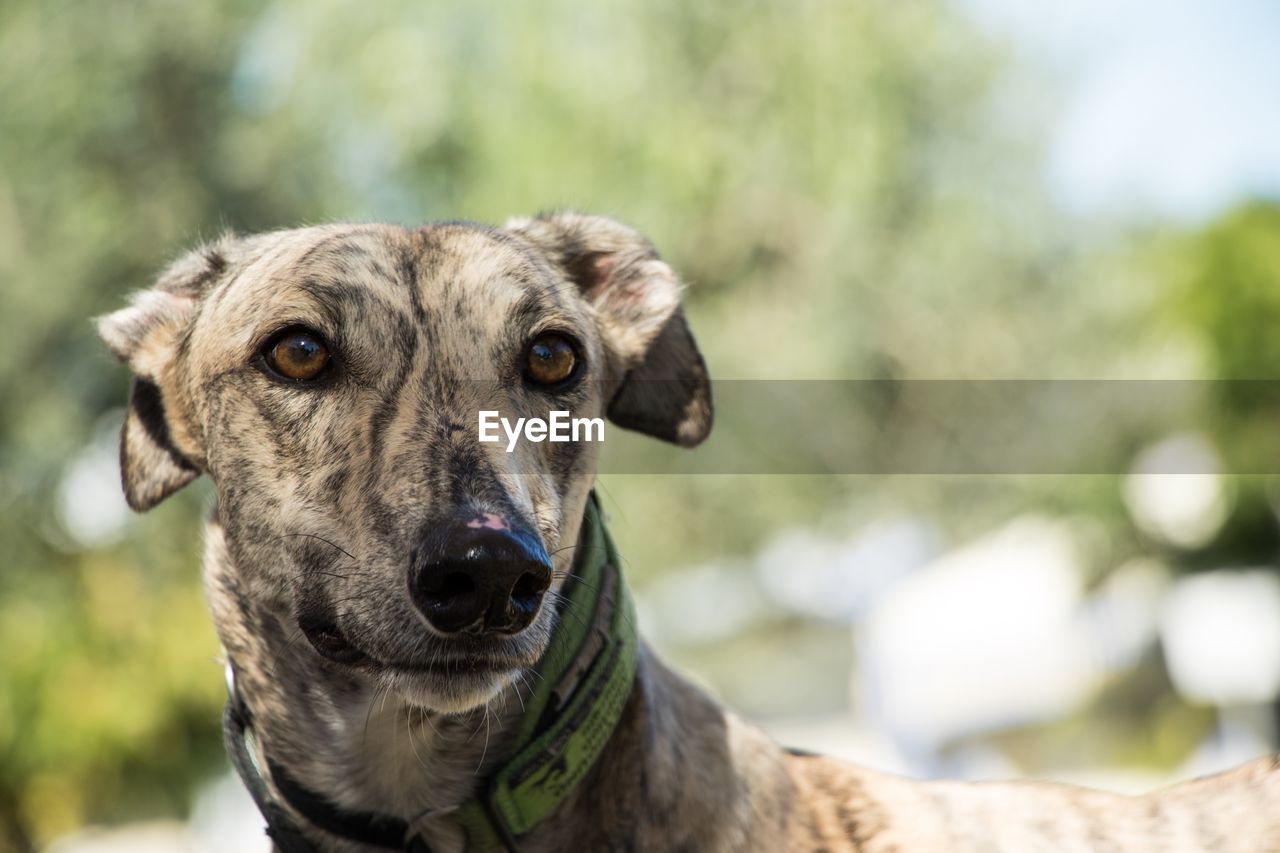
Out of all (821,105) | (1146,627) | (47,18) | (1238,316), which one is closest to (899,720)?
(1146,627)

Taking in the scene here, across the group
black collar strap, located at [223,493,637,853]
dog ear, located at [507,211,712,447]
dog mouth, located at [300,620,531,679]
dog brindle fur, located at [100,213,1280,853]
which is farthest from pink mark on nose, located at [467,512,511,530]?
dog ear, located at [507,211,712,447]

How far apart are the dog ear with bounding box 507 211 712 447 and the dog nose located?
946mm

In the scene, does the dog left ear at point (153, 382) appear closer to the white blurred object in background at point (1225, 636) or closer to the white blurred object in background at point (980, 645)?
the white blurred object in background at point (980, 645)

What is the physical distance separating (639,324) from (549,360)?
1.64 ft

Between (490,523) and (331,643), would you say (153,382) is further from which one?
(490,523)

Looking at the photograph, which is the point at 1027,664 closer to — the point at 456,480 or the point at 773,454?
the point at 773,454

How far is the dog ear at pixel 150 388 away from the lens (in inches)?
118

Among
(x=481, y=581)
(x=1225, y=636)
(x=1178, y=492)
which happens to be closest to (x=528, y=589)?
(x=481, y=581)

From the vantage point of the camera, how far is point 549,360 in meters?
2.75

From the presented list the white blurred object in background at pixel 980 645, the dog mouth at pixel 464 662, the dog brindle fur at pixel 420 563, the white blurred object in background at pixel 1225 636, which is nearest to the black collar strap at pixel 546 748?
the dog brindle fur at pixel 420 563

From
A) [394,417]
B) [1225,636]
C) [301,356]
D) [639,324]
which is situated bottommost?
Answer: [394,417]

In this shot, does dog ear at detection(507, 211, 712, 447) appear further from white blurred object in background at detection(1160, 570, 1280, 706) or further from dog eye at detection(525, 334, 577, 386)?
white blurred object in background at detection(1160, 570, 1280, 706)

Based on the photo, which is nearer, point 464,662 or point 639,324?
point 464,662

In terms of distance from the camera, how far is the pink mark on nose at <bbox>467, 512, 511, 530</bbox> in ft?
7.22
